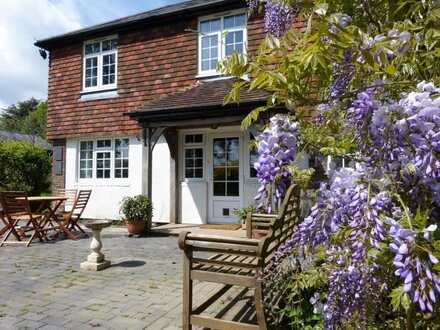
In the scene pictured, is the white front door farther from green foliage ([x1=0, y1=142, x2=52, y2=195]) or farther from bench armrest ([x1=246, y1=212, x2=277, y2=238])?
green foliage ([x1=0, y1=142, x2=52, y2=195])

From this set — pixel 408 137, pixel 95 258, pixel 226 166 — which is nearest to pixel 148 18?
pixel 226 166

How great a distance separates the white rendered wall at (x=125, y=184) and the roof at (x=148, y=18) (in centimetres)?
330

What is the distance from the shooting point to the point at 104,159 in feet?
34.1

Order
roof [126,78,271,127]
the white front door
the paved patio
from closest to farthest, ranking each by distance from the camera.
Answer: the paved patio < roof [126,78,271,127] < the white front door

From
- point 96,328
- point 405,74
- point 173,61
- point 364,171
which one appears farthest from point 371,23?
point 173,61

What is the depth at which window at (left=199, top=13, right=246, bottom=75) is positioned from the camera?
29.1ft

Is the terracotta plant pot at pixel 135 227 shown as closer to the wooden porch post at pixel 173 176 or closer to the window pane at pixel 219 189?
the wooden porch post at pixel 173 176

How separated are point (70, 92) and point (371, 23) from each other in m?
10.8

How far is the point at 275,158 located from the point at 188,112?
639cm

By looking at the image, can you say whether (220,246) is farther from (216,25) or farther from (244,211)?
(216,25)

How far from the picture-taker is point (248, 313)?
11.0 ft

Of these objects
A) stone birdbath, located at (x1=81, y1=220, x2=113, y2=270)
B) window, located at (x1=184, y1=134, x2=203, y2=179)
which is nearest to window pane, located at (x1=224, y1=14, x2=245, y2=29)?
window, located at (x1=184, y1=134, x2=203, y2=179)

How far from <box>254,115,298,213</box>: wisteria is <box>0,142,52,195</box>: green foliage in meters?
16.2

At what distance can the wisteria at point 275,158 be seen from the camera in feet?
4.75
